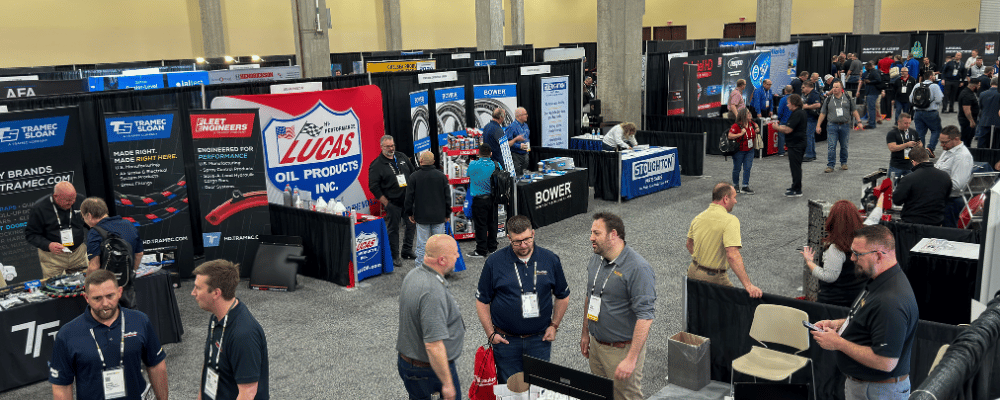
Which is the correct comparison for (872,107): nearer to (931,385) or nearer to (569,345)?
(569,345)

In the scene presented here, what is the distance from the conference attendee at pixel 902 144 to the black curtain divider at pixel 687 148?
12.1 ft

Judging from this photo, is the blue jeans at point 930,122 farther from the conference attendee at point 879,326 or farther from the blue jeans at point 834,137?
the conference attendee at point 879,326

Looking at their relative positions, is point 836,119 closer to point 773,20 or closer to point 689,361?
point 689,361

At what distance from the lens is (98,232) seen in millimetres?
5941

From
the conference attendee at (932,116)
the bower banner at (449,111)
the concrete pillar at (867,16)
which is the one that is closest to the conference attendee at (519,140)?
the bower banner at (449,111)

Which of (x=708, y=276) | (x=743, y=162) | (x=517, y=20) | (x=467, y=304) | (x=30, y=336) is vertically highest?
(x=517, y=20)

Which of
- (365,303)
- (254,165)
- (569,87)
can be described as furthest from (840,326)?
(569,87)

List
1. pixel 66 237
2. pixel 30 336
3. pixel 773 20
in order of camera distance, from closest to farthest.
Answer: pixel 30 336 < pixel 66 237 < pixel 773 20

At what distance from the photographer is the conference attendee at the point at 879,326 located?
3525 mm

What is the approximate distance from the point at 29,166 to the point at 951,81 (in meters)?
20.9

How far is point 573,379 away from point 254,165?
596 cm

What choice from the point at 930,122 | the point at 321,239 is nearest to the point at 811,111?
the point at 930,122

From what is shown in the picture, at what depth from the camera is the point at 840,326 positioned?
4.16 metres

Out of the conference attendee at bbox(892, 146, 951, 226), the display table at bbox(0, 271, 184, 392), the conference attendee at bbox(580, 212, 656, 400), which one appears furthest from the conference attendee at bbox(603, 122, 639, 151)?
the display table at bbox(0, 271, 184, 392)
